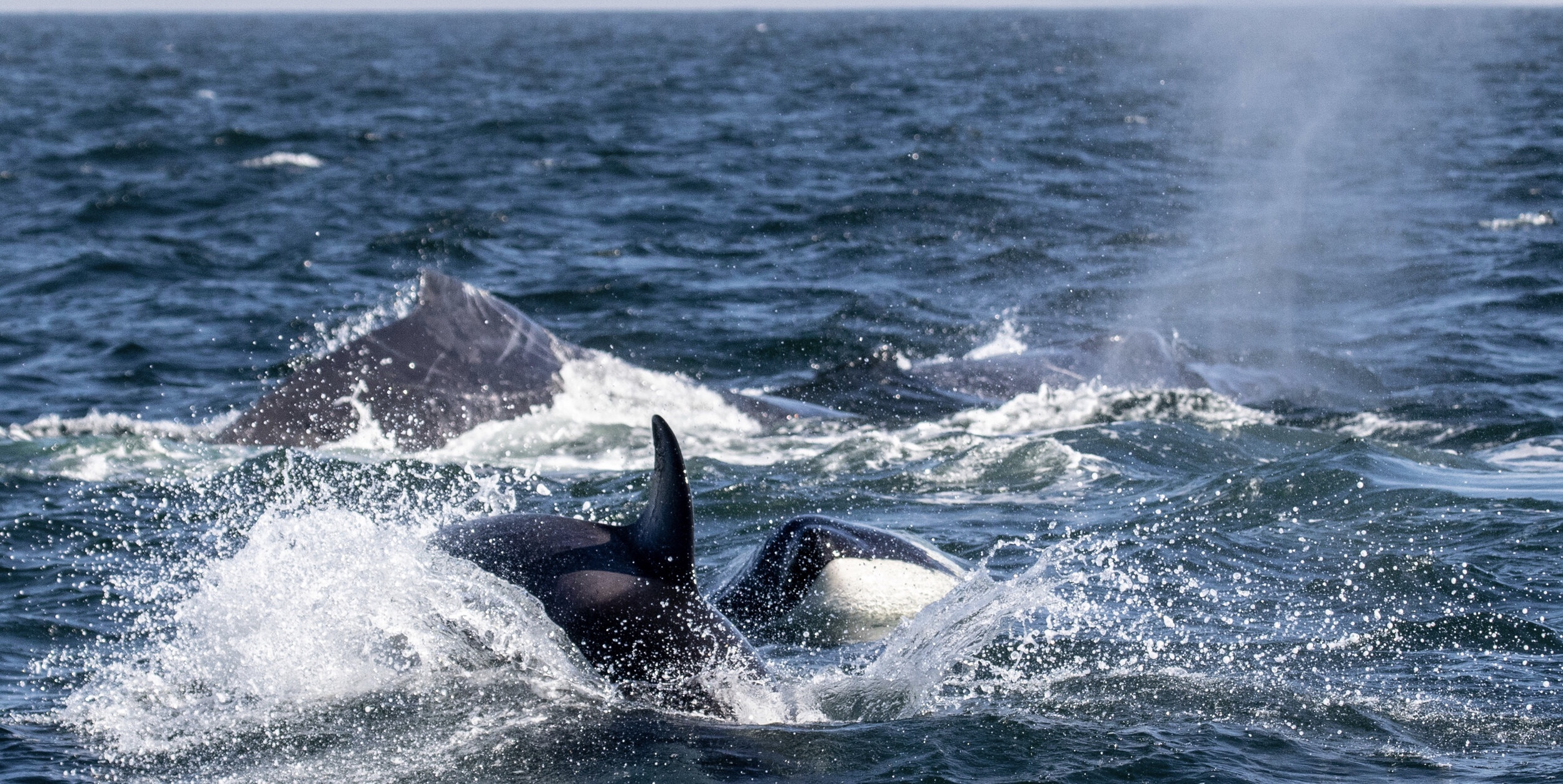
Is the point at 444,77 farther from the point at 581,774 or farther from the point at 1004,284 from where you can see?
the point at 581,774

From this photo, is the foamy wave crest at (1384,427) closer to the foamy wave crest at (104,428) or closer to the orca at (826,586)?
the orca at (826,586)

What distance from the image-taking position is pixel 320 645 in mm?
5637

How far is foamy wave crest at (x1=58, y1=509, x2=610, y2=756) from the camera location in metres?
5.14

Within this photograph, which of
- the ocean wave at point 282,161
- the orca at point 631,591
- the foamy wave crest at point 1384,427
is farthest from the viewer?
the ocean wave at point 282,161

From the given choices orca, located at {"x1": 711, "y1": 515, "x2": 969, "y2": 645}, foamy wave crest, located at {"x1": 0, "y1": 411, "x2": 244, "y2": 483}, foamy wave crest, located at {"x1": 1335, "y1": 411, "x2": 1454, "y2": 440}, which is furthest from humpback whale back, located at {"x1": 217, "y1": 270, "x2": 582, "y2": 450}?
foamy wave crest, located at {"x1": 1335, "y1": 411, "x2": 1454, "y2": 440}

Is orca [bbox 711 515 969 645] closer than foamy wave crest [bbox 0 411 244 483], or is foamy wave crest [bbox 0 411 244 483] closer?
orca [bbox 711 515 969 645]

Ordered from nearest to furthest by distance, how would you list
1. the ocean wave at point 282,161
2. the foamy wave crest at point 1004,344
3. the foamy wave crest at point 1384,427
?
the foamy wave crest at point 1384,427 → the foamy wave crest at point 1004,344 → the ocean wave at point 282,161

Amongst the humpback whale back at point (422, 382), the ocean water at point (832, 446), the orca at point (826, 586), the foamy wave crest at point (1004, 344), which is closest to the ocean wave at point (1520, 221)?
the ocean water at point (832, 446)

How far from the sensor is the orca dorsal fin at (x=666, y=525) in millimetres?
4484

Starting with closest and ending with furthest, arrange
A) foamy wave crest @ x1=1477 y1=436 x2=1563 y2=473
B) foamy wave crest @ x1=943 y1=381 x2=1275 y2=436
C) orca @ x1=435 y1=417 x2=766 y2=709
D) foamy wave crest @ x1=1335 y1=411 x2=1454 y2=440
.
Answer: orca @ x1=435 y1=417 x2=766 y2=709 < foamy wave crest @ x1=1477 y1=436 x2=1563 y2=473 < foamy wave crest @ x1=943 y1=381 x2=1275 y2=436 < foamy wave crest @ x1=1335 y1=411 x2=1454 y2=440

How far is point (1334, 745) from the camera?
16.8 feet

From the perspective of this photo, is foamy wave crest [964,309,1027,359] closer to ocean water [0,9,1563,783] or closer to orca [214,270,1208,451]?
ocean water [0,9,1563,783]

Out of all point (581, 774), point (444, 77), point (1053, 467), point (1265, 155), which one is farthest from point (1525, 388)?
point (444, 77)

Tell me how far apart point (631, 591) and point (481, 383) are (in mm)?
5968
